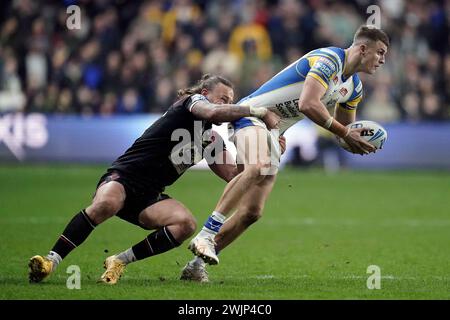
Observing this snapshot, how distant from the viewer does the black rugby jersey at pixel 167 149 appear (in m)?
8.62

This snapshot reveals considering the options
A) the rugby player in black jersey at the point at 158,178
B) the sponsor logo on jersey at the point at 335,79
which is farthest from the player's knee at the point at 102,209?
the sponsor logo on jersey at the point at 335,79

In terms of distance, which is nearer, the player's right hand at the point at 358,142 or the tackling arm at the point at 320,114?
the tackling arm at the point at 320,114

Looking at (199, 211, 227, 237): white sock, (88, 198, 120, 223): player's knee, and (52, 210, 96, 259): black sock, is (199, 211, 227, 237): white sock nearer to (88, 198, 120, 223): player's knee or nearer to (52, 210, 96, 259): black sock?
(88, 198, 120, 223): player's knee

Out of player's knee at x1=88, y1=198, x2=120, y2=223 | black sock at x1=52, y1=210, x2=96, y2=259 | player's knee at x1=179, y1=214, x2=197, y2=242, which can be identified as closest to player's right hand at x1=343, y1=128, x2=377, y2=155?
player's knee at x1=179, y1=214, x2=197, y2=242

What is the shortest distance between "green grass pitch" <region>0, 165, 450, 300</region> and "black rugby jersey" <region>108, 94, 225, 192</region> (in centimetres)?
97

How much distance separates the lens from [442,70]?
23.7m

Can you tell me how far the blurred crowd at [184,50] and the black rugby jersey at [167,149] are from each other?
13.5m

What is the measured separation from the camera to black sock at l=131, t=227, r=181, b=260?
8.48 metres

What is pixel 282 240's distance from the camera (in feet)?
40.6

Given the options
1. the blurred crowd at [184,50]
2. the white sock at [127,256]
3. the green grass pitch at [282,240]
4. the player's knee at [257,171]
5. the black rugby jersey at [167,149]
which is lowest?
the green grass pitch at [282,240]

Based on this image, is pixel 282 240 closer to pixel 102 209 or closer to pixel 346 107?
pixel 346 107

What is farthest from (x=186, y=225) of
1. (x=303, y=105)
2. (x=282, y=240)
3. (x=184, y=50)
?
(x=184, y=50)

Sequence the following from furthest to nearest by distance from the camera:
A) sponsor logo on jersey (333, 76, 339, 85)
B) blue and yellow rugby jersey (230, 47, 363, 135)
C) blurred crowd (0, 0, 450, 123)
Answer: blurred crowd (0, 0, 450, 123) → sponsor logo on jersey (333, 76, 339, 85) → blue and yellow rugby jersey (230, 47, 363, 135)

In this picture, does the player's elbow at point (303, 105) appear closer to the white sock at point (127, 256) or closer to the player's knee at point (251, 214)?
the player's knee at point (251, 214)
